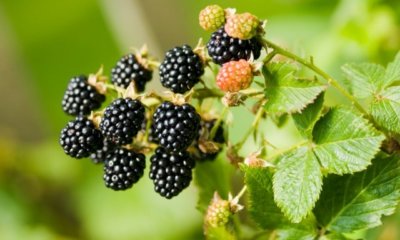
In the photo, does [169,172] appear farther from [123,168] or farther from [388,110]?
[388,110]

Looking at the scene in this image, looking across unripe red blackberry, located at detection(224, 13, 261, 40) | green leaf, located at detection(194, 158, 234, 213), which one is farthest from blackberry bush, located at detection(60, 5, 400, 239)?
green leaf, located at detection(194, 158, 234, 213)

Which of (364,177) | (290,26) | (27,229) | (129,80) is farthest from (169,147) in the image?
(27,229)

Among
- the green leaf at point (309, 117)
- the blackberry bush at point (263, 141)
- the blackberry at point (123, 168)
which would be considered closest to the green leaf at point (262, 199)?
the blackberry bush at point (263, 141)

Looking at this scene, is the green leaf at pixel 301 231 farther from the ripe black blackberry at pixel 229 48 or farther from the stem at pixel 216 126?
the ripe black blackberry at pixel 229 48

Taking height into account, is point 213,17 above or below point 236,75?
above

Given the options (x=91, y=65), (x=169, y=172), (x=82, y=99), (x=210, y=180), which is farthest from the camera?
(x=91, y=65)

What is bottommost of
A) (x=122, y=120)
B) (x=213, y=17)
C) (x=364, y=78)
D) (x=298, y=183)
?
(x=298, y=183)

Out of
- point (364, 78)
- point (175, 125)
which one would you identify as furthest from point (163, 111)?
point (364, 78)
